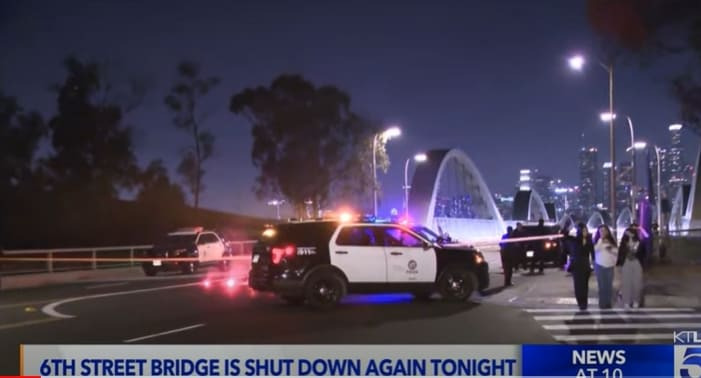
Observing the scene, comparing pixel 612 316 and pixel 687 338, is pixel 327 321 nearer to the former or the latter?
pixel 612 316

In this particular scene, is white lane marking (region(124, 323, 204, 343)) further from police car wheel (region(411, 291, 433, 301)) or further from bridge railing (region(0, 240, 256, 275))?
bridge railing (region(0, 240, 256, 275))

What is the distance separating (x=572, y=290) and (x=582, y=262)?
4265 mm

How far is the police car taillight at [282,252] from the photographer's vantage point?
1603cm

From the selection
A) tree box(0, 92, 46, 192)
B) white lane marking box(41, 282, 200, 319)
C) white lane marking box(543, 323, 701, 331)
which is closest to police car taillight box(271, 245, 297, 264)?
white lane marking box(41, 282, 200, 319)

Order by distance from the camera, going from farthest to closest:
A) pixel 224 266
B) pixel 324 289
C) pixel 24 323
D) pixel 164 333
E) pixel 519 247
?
pixel 224 266
pixel 519 247
pixel 324 289
pixel 24 323
pixel 164 333

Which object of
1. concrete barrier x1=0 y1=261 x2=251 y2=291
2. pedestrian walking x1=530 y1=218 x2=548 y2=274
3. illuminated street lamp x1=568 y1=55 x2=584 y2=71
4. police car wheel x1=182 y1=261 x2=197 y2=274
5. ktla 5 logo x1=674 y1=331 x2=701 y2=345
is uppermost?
illuminated street lamp x1=568 y1=55 x2=584 y2=71

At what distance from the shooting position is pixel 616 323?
13383 millimetres

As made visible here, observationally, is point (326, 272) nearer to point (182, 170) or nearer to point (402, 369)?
point (402, 369)

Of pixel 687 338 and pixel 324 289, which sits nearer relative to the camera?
pixel 687 338

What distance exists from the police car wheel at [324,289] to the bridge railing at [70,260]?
1364 centimetres

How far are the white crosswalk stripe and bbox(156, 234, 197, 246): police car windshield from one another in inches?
721

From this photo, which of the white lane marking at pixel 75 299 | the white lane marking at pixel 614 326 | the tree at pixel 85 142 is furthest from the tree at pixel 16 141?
the white lane marking at pixel 614 326

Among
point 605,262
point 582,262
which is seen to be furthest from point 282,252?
point 605,262

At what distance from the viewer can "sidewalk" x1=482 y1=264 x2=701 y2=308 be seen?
16.2 m
